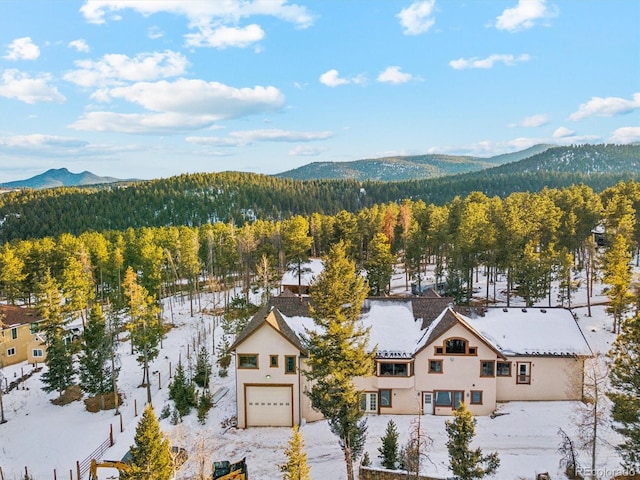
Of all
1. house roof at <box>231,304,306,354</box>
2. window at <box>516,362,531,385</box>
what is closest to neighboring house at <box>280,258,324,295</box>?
house roof at <box>231,304,306,354</box>

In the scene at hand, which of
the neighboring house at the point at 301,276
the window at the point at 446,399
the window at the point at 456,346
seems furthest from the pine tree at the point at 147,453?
the neighboring house at the point at 301,276

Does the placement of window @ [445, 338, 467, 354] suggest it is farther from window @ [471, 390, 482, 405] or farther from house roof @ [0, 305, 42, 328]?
house roof @ [0, 305, 42, 328]

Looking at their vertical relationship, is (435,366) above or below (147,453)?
below

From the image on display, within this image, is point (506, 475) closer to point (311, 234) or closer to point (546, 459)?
point (546, 459)

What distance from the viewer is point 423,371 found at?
98.0 feet

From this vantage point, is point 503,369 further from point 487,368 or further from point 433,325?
point 433,325

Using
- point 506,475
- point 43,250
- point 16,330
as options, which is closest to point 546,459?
point 506,475

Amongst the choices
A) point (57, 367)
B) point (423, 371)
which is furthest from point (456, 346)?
point (57, 367)

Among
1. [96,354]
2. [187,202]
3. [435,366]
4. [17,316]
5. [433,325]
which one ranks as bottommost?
[96,354]

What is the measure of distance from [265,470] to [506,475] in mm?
12712

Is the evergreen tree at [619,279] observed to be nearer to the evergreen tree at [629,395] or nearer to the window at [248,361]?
the evergreen tree at [629,395]

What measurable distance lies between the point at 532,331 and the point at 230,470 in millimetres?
22937

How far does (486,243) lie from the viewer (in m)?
50.9

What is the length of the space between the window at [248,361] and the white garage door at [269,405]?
1434 millimetres
